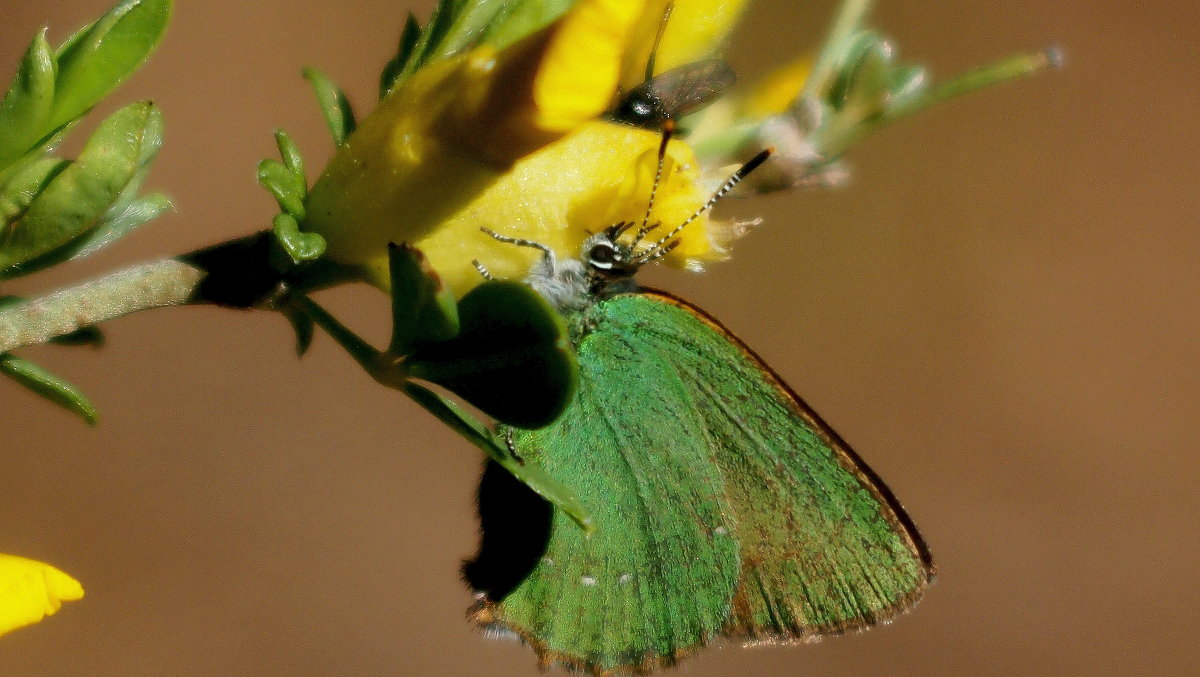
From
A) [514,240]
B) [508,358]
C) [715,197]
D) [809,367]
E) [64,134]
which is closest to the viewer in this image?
[508,358]

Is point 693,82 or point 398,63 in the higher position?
point 398,63

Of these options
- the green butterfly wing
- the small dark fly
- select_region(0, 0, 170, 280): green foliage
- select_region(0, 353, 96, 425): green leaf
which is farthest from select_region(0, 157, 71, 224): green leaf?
the green butterfly wing

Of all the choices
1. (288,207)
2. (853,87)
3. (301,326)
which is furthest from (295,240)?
(853,87)

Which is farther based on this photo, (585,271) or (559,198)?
(585,271)

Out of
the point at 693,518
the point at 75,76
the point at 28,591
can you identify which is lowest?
the point at 28,591

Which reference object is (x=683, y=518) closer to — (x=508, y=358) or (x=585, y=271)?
(x=585, y=271)

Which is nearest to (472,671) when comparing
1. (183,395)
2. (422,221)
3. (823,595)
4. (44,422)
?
(183,395)

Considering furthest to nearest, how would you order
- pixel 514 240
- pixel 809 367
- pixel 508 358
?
pixel 809 367 < pixel 514 240 < pixel 508 358
